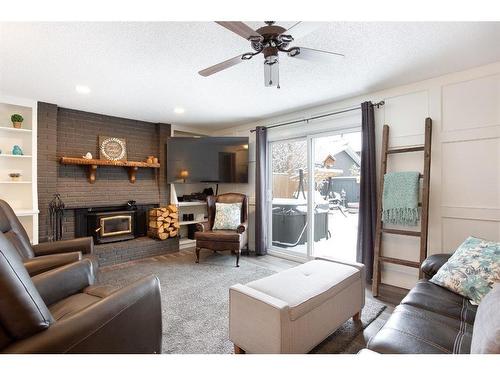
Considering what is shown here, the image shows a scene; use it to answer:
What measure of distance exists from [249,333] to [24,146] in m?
3.86

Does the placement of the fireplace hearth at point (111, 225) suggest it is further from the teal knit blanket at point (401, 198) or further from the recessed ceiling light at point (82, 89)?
the teal knit blanket at point (401, 198)

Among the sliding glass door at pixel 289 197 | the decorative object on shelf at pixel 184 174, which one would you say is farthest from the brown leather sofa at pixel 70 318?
the decorative object on shelf at pixel 184 174

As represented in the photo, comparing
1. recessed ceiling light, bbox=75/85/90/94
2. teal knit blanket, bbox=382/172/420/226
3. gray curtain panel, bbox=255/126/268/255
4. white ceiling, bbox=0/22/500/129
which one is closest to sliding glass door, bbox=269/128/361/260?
gray curtain panel, bbox=255/126/268/255

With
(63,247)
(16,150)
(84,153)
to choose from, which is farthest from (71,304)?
A: (84,153)

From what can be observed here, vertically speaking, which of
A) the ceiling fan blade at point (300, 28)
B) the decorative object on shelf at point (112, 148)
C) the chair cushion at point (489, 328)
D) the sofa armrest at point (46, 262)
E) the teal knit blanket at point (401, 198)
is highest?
the ceiling fan blade at point (300, 28)

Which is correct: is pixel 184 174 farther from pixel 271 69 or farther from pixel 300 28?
pixel 300 28

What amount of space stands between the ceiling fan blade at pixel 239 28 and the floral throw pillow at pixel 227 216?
300 centimetres

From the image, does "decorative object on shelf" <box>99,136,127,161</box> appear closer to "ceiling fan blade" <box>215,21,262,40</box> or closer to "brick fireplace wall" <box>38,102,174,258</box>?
"brick fireplace wall" <box>38,102,174,258</box>

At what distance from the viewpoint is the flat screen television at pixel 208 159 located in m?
4.62
